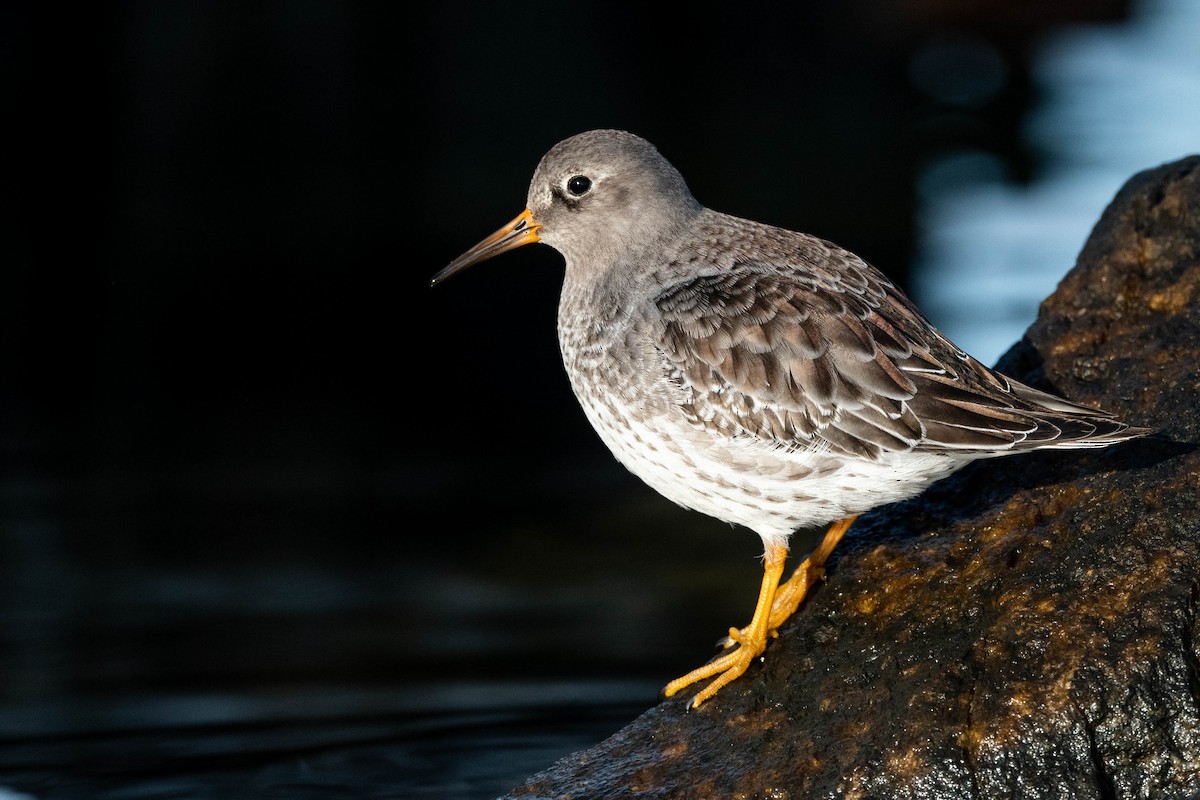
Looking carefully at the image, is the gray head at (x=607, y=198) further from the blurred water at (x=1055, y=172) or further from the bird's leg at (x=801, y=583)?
the blurred water at (x=1055, y=172)

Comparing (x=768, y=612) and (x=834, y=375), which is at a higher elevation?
(x=834, y=375)

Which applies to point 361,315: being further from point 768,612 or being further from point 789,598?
point 768,612

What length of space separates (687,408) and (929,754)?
173 centimetres

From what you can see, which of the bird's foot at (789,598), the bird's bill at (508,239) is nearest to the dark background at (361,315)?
the bird's foot at (789,598)

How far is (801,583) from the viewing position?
20.8ft

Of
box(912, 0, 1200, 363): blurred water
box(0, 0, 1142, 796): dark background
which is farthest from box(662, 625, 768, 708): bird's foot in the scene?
box(912, 0, 1200, 363): blurred water

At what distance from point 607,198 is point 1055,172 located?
1461 centimetres

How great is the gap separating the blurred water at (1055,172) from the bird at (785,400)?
698 cm

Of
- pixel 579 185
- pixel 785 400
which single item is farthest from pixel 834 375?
pixel 579 185

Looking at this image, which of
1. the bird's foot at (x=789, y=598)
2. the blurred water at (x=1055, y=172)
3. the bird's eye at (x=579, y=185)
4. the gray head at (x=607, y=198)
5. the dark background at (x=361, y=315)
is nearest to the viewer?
Answer: the bird's foot at (x=789, y=598)

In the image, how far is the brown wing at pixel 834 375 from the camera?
5.87m

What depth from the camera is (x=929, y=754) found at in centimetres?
515

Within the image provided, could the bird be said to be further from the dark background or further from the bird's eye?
the dark background

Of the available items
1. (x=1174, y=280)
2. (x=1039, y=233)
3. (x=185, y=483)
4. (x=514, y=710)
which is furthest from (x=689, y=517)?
(x=1039, y=233)
